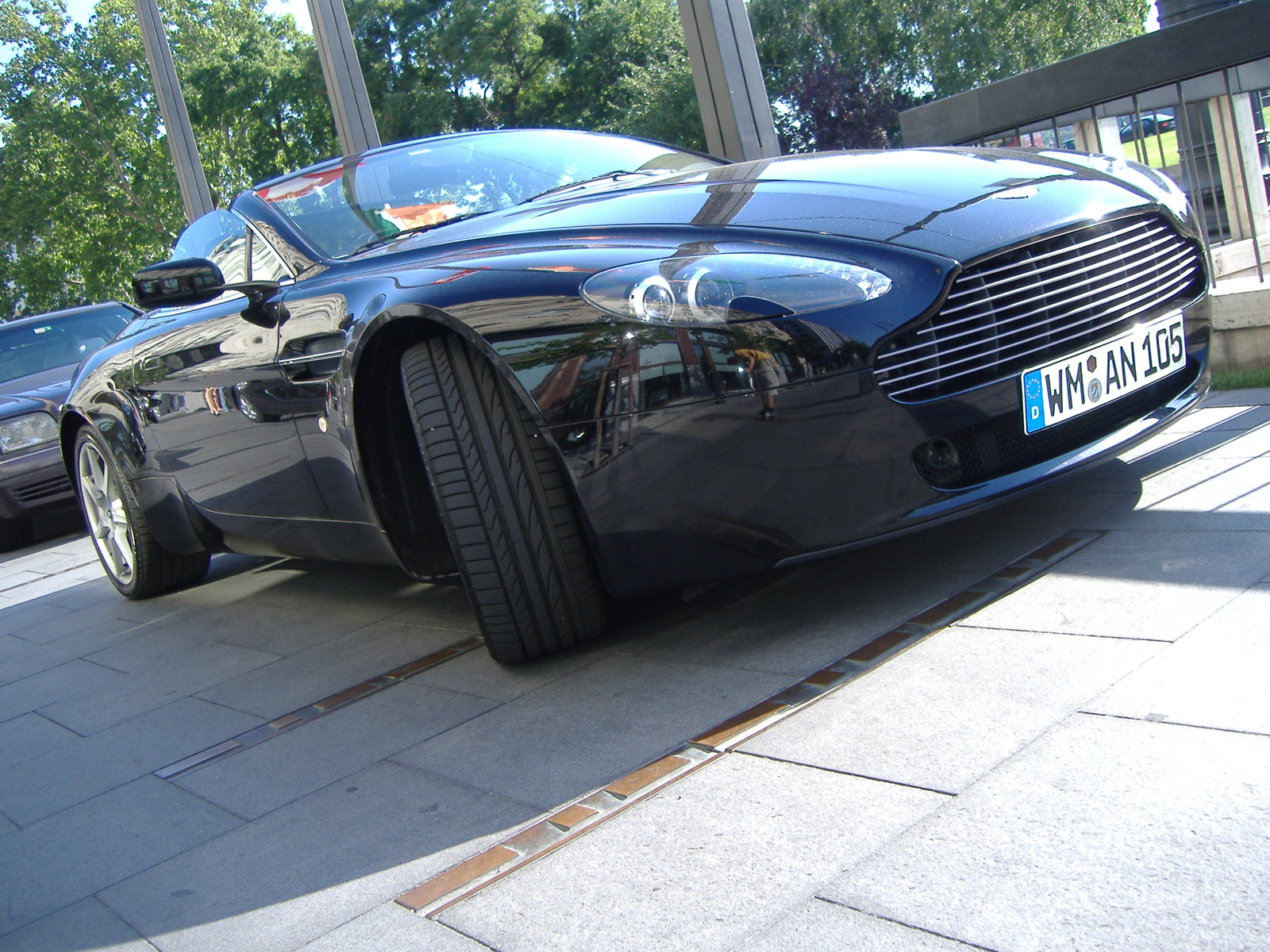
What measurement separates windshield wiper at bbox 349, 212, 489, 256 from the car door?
338mm

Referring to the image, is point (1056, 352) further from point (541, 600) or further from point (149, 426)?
point (149, 426)

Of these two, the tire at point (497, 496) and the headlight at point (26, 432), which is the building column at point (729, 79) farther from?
the headlight at point (26, 432)

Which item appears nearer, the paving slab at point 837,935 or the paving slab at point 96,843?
the paving slab at point 837,935

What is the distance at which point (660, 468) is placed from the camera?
2293mm

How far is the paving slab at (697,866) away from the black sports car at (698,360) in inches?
24.2

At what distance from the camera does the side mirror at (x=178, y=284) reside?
3348 mm

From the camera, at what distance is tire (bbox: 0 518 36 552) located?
25.5ft

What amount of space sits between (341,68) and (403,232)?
5.21 meters

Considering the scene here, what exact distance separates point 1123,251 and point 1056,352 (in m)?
0.41

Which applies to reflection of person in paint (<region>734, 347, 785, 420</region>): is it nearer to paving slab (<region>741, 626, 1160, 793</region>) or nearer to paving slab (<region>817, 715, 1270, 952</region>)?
paving slab (<region>741, 626, 1160, 793</region>)

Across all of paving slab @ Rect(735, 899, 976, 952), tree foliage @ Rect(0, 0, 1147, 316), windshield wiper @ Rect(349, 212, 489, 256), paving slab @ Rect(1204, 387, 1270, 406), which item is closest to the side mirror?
windshield wiper @ Rect(349, 212, 489, 256)

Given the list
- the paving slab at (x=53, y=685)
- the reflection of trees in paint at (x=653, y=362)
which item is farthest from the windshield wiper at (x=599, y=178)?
the paving slab at (x=53, y=685)

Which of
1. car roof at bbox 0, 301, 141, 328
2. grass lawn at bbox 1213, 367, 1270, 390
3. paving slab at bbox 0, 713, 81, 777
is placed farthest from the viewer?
car roof at bbox 0, 301, 141, 328

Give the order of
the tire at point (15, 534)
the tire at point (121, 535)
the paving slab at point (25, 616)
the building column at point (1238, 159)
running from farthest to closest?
the building column at point (1238, 159) < the tire at point (15, 534) < the paving slab at point (25, 616) < the tire at point (121, 535)
